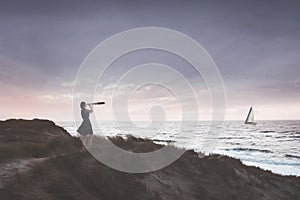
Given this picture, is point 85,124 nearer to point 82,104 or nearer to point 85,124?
point 85,124

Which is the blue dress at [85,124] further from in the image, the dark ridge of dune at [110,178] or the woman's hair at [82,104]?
the dark ridge of dune at [110,178]

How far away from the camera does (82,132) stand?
47.3ft

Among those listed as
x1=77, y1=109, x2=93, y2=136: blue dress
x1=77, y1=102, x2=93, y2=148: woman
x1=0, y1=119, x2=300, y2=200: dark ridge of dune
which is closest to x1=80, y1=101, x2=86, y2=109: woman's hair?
x1=77, y1=102, x2=93, y2=148: woman

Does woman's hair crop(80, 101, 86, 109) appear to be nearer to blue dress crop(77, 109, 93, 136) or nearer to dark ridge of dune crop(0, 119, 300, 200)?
blue dress crop(77, 109, 93, 136)

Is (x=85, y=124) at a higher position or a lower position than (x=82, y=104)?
lower

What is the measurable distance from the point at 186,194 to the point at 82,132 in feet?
20.7

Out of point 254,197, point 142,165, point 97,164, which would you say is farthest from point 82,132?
point 254,197

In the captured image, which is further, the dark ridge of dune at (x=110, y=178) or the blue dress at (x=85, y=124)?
the blue dress at (x=85, y=124)

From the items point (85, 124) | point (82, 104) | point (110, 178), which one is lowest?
point (110, 178)

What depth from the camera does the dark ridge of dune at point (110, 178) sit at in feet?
31.8

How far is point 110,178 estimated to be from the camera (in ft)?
37.8

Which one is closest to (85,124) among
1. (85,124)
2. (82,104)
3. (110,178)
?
(85,124)

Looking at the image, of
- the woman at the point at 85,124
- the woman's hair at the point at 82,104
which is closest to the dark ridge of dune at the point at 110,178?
the woman at the point at 85,124

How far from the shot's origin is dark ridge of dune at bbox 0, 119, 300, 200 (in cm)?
969
